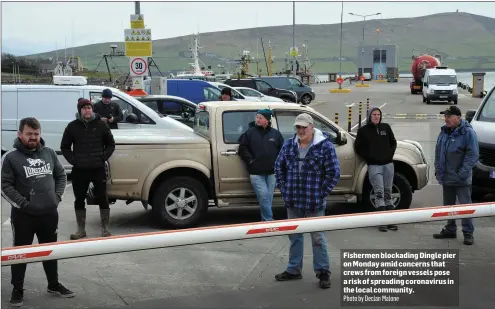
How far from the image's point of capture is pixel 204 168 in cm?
878

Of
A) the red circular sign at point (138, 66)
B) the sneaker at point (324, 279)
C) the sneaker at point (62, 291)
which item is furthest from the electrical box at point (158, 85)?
the sneaker at point (324, 279)

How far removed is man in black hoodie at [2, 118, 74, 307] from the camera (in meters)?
5.60

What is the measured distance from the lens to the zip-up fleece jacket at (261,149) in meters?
8.30

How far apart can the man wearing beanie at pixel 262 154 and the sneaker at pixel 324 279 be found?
2.86 m

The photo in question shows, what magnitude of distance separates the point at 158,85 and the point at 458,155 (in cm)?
1645

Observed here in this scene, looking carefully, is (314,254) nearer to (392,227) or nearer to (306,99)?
(392,227)

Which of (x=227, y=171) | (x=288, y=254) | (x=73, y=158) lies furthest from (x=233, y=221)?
(x=288, y=254)

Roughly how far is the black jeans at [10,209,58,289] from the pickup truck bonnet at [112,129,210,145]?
2.83 metres

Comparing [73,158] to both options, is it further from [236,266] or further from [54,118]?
[54,118]

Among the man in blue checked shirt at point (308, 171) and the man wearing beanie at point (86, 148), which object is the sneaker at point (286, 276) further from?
the man wearing beanie at point (86, 148)

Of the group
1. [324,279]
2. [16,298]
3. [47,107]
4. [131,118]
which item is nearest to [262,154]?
[324,279]

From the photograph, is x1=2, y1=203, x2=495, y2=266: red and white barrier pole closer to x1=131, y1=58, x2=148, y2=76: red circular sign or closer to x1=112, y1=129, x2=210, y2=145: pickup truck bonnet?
x1=112, y1=129, x2=210, y2=145: pickup truck bonnet

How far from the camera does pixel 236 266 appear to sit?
18.3ft

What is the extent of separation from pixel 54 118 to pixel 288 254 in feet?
28.8
